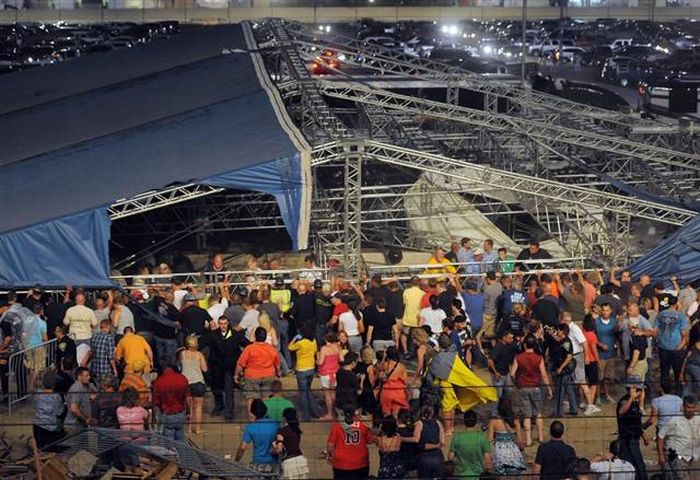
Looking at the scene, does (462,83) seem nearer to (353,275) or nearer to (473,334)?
(353,275)

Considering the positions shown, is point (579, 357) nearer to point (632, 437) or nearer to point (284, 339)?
point (632, 437)

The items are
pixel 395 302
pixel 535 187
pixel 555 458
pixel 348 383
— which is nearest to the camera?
pixel 555 458

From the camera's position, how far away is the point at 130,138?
1995 centimetres

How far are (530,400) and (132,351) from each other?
3.99 m

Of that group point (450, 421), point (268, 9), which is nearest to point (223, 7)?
point (268, 9)

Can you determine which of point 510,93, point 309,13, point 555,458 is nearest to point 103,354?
point 555,458

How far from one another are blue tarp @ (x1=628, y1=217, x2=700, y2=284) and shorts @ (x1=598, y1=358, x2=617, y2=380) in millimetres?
3049

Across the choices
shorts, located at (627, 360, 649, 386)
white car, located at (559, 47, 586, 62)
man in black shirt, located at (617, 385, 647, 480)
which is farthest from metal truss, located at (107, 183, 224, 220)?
white car, located at (559, 47, 586, 62)

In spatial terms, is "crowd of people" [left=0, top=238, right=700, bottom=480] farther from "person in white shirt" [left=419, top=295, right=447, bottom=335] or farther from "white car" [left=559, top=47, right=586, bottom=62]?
"white car" [left=559, top=47, right=586, bottom=62]

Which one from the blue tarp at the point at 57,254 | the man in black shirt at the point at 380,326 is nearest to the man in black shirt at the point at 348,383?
the man in black shirt at the point at 380,326

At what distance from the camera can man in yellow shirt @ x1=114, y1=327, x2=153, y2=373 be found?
14336 mm

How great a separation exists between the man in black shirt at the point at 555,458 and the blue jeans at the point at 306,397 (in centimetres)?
371

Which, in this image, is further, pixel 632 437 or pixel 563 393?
pixel 563 393

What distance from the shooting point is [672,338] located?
49.2 feet
